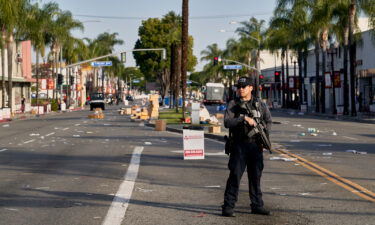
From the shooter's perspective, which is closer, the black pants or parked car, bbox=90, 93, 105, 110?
the black pants

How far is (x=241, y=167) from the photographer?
9.70 m

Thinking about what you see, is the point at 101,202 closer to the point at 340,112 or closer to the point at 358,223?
the point at 358,223

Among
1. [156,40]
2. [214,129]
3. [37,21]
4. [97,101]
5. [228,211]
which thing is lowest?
[228,211]

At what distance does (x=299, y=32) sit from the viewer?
72.7 m

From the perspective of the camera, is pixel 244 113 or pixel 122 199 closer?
pixel 244 113

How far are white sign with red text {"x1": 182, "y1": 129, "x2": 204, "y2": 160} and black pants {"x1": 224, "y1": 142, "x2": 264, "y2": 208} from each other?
356 inches

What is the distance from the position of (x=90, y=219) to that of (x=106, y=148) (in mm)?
14400

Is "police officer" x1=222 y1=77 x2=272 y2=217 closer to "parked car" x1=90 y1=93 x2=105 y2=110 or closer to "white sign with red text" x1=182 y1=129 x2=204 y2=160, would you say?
"white sign with red text" x1=182 y1=129 x2=204 y2=160

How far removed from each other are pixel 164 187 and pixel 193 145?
5865 mm

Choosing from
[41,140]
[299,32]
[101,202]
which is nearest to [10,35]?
[299,32]

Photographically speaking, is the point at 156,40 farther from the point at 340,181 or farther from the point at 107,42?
the point at 340,181

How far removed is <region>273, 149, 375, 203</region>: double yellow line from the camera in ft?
39.8

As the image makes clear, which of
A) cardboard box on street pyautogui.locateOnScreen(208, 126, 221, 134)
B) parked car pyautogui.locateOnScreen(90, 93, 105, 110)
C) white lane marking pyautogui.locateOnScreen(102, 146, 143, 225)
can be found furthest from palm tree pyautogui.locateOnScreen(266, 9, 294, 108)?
white lane marking pyautogui.locateOnScreen(102, 146, 143, 225)

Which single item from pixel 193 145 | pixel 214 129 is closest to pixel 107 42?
pixel 214 129
